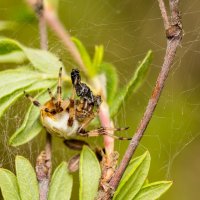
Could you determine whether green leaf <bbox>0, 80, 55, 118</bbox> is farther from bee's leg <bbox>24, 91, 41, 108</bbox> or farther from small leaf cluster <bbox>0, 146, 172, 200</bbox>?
small leaf cluster <bbox>0, 146, 172, 200</bbox>

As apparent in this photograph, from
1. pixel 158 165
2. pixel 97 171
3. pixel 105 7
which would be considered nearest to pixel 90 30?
pixel 105 7

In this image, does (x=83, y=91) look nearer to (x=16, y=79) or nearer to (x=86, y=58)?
(x=16, y=79)

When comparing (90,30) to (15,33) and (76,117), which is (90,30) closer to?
(15,33)

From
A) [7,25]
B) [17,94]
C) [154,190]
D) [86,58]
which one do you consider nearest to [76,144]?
[17,94]

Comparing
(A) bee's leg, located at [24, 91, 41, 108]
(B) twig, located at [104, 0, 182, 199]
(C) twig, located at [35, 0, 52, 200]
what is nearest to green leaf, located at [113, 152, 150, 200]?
(B) twig, located at [104, 0, 182, 199]

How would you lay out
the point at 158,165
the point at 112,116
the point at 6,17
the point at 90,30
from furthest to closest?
the point at 90,30 < the point at 158,165 < the point at 6,17 < the point at 112,116

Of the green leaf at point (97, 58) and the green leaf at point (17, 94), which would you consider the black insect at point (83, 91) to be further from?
the green leaf at point (97, 58)
